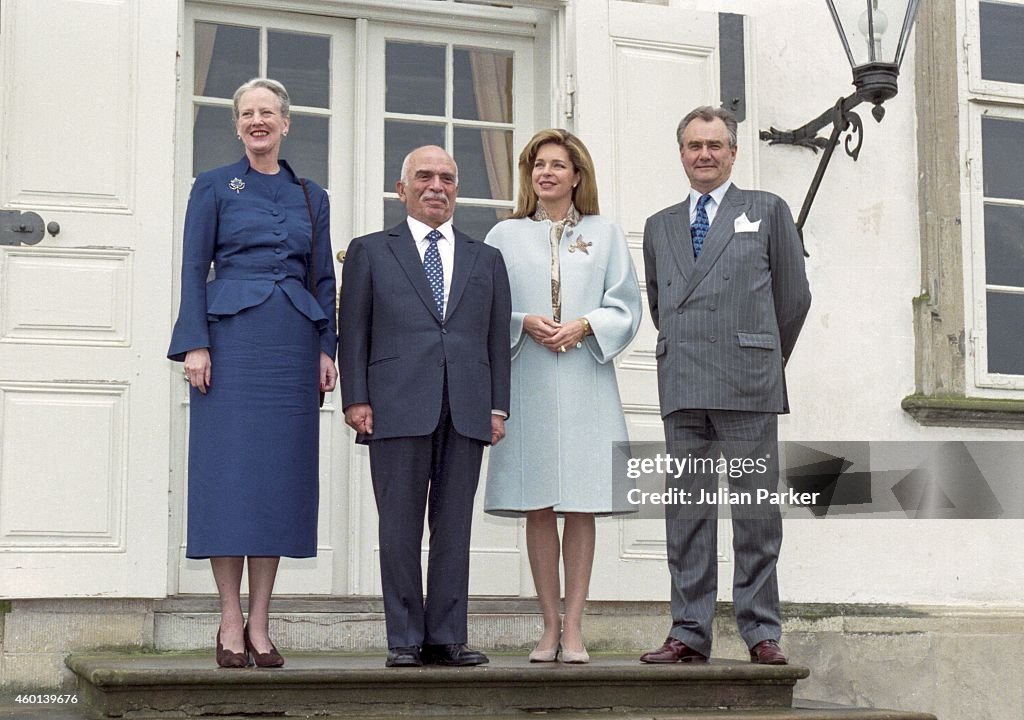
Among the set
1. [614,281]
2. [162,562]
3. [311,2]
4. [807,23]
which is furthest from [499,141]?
[162,562]

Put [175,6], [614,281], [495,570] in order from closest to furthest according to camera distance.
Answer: [614,281]
[175,6]
[495,570]

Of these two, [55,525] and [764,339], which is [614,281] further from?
[55,525]

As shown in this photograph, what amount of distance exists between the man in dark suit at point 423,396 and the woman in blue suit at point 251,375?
14 cm

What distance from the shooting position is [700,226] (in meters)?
4.57

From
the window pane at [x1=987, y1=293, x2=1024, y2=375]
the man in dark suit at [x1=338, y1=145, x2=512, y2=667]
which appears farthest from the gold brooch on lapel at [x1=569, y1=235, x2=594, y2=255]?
the window pane at [x1=987, y1=293, x2=1024, y2=375]

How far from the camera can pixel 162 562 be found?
5094 mm

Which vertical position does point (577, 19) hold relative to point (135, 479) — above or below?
above

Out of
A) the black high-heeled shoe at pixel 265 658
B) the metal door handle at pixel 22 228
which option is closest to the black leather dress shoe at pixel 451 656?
the black high-heeled shoe at pixel 265 658

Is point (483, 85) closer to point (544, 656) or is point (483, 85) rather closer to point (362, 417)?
point (362, 417)

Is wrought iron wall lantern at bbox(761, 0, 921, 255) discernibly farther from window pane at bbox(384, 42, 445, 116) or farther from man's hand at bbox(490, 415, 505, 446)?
man's hand at bbox(490, 415, 505, 446)

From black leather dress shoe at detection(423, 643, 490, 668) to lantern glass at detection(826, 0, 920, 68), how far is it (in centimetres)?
272

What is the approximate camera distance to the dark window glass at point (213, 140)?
5852 mm

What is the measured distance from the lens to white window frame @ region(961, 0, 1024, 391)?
6445 millimetres

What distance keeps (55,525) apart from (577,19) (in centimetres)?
271
